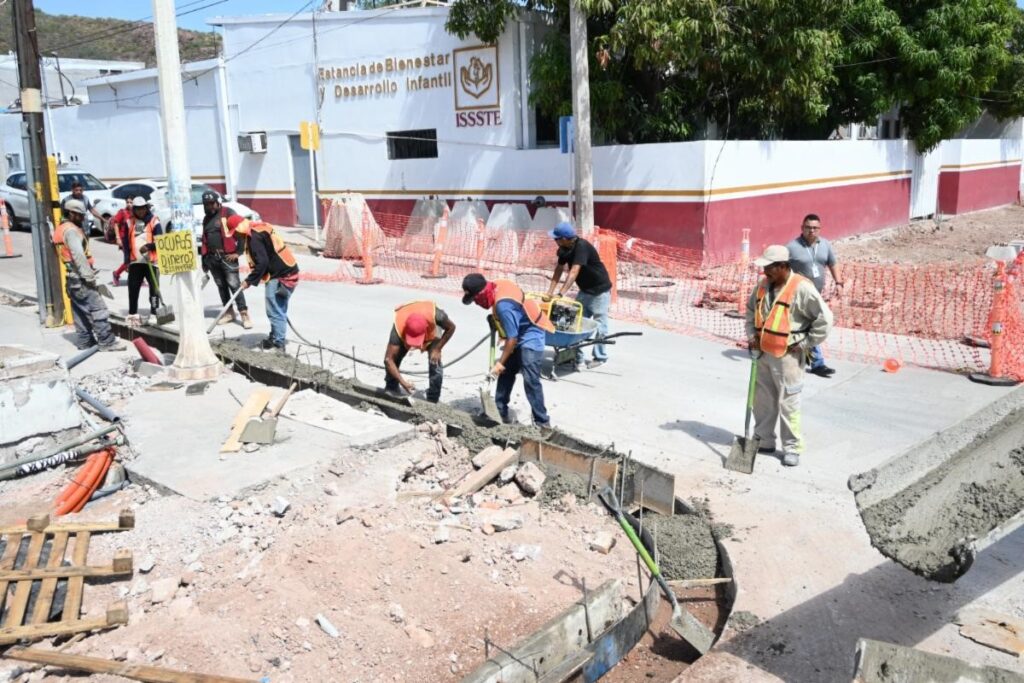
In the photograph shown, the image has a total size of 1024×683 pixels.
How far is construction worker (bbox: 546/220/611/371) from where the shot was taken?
944 cm

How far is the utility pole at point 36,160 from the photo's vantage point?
1241cm

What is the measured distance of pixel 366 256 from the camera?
16359 millimetres

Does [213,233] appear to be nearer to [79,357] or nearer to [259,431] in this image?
[79,357]

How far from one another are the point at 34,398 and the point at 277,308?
3.64 m

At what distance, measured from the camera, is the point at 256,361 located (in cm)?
988

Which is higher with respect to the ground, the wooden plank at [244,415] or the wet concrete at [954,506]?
the wet concrete at [954,506]

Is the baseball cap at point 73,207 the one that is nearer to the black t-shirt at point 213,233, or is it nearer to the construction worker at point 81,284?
the construction worker at point 81,284

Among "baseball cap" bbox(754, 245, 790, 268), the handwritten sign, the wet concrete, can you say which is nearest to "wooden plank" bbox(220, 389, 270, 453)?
the handwritten sign

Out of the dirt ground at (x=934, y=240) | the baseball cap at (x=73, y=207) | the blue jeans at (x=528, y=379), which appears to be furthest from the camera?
the dirt ground at (x=934, y=240)

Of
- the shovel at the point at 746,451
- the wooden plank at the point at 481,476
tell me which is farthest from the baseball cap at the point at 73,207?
the shovel at the point at 746,451

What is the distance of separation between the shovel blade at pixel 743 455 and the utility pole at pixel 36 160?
33.0ft

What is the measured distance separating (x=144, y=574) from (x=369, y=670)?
67.1 inches

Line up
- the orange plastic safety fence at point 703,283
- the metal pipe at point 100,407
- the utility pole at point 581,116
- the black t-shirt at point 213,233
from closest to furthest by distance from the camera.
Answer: the metal pipe at point 100,407 < the orange plastic safety fence at point 703,283 < the black t-shirt at point 213,233 < the utility pole at point 581,116

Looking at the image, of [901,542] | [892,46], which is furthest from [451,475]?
[892,46]
